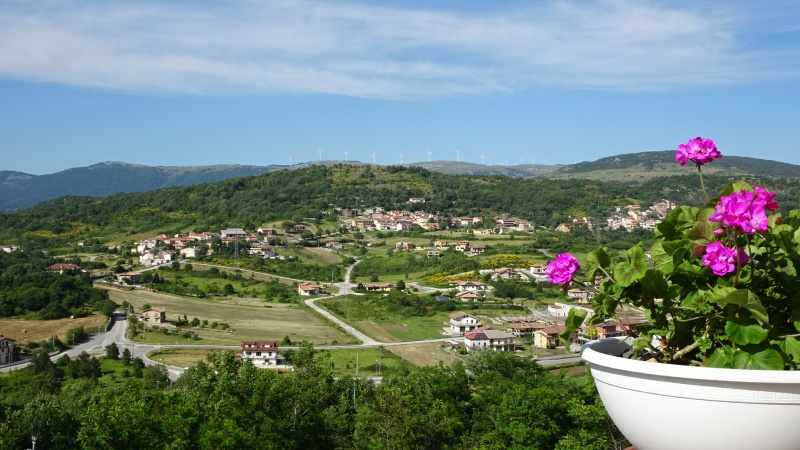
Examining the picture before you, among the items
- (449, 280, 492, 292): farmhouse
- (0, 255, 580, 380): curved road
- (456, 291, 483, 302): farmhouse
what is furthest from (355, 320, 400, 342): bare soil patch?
(449, 280, 492, 292): farmhouse

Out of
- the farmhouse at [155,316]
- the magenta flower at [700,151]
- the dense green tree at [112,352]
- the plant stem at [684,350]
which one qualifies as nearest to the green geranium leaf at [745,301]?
the plant stem at [684,350]

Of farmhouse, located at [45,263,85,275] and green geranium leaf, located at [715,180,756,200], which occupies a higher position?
green geranium leaf, located at [715,180,756,200]

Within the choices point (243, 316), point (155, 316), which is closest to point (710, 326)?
point (155, 316)

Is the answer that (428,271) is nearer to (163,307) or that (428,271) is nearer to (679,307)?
A: (163,307)

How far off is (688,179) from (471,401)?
87067 millimetres

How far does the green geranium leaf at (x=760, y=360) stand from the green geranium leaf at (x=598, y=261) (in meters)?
0.34

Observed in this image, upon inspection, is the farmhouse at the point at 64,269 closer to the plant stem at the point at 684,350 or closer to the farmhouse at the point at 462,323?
the farmhouse at the point at 462,323

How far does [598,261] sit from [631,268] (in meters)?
0.14

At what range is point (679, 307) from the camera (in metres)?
1.43

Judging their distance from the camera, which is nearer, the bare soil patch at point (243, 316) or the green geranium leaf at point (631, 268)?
the green geranium leaf at point (631, 268)

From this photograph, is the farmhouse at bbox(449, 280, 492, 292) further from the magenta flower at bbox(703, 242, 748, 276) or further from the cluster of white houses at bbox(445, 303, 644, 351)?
the magenta flower at bbox(703, 242, 748, 276)

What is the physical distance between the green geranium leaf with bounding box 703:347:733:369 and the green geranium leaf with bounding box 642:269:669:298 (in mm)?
156

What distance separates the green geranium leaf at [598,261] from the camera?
1.51m

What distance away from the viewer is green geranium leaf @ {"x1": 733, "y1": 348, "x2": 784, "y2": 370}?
126 cm
